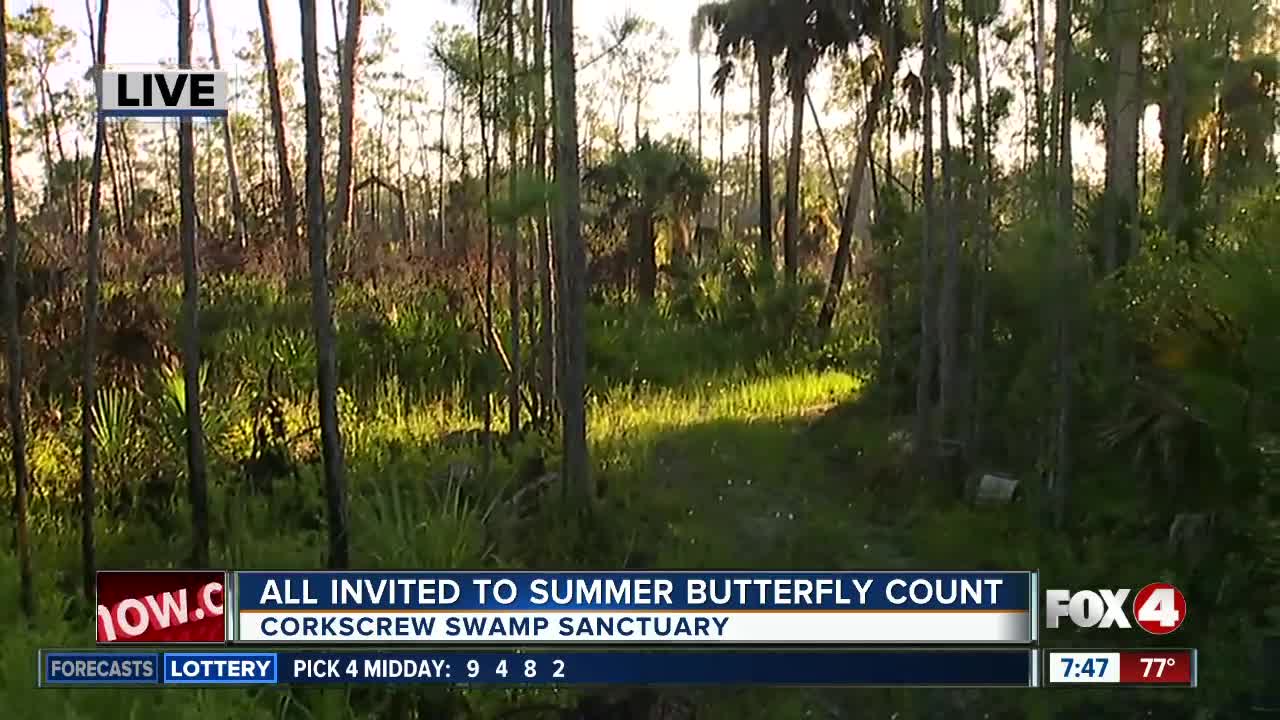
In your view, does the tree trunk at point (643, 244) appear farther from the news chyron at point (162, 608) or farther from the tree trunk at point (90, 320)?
the news chyron at point (162, 608)

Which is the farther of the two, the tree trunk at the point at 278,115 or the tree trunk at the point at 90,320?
the tree trunk at the point at 278,115

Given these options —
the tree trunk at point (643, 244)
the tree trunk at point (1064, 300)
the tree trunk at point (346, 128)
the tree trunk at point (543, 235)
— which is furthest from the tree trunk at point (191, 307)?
the tree trunk at point (643, 244)

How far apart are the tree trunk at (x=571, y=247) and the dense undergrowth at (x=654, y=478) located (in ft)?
1.34

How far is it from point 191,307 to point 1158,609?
5.18 meters

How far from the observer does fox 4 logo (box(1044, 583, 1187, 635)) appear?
5191 mm

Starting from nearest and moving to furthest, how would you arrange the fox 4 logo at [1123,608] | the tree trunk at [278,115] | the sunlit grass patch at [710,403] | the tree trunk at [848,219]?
the fox 4 logo at [1123,608]
the sunlit grass patch at [710,403]
the tree trunk at [278,115]
the tree trunk at [848,219]

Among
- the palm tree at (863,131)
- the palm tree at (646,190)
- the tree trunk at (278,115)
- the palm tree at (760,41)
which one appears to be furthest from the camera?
the palm tree at (760,41)

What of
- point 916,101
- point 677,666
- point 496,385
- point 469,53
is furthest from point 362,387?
point 916,101

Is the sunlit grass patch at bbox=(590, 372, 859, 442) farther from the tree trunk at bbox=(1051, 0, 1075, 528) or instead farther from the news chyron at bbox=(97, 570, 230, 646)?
the news chyron at bbox=(97, 570, 230, 646)

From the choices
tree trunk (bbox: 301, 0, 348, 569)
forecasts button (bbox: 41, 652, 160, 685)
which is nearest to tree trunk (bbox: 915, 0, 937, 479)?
tree trunk (bbox: 301, 0, 348, 569)

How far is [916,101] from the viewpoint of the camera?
50.8ft

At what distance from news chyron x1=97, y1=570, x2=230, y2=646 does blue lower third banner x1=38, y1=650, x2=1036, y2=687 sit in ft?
0.31

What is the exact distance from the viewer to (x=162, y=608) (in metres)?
4.94

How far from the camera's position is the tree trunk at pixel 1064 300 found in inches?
286
